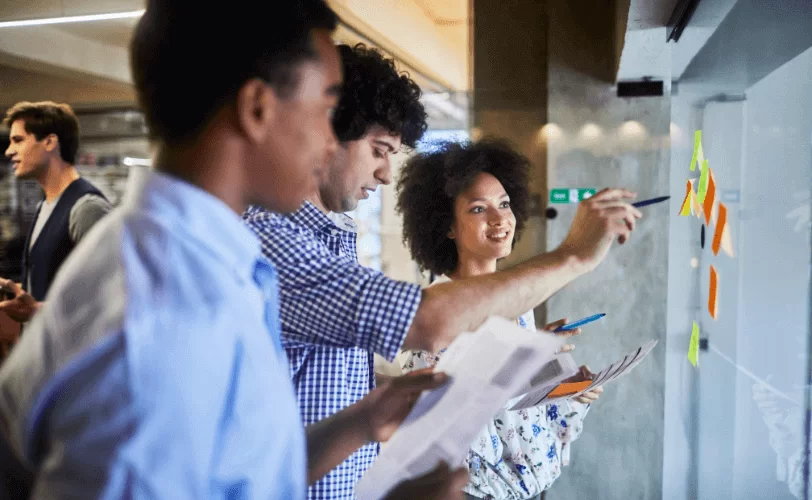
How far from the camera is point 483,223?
7.42 feet

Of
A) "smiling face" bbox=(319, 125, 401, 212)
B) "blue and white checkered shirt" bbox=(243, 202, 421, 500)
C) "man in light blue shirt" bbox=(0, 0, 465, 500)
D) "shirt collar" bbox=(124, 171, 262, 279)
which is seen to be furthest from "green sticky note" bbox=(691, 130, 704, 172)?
"shirt collar" bbox=(124, 171, 262, 279)

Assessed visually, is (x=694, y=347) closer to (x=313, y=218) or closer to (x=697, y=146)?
(x=697, y=146)

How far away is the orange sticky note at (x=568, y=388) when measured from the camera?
59.4 inches

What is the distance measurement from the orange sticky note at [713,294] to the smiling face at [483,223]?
0.78 meters

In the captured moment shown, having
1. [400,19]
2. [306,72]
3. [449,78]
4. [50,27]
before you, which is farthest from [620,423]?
[50,27]

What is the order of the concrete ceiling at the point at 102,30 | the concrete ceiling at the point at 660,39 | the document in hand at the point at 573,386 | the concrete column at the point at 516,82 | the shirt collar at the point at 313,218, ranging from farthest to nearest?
the concrete ceiling at the point at 102,30 → the concrete column at the point at 516,82 → the concrete ceiling at the point at 660,39 → the document in hand at the point at 573,386 → the shirt collar at the point at 313,218

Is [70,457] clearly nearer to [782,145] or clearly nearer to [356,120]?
[356,120]

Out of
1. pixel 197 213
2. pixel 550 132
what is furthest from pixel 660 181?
pixel 197 213

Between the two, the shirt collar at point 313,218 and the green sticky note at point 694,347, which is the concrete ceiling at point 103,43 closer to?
the green sticky note at point 694,347

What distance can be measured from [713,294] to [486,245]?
3.07 feet

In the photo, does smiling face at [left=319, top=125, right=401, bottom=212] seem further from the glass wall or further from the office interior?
the glass wall

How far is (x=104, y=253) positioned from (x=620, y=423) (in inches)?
131

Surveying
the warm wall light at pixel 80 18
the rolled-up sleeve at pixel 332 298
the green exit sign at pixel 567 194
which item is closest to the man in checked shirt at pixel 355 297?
the rolled-up sleeve at pixel 332 298

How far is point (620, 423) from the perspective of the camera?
3.46 metres
